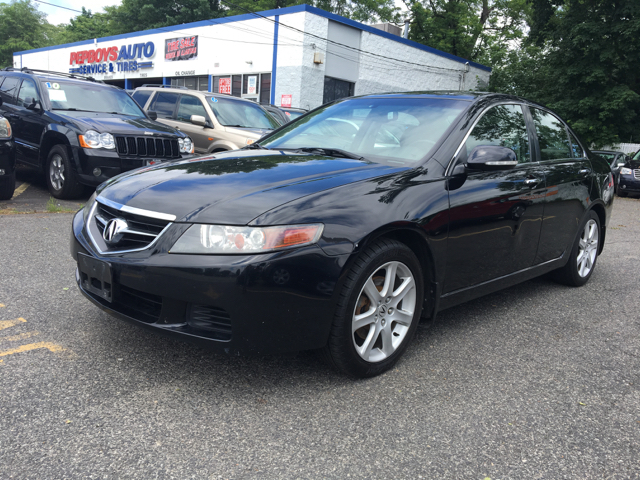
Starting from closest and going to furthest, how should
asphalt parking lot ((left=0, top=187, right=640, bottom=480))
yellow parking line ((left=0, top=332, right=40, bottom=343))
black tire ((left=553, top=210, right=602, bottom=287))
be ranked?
asphalt parking lot ((left=0, top=187, right=640, bottom=480)) < yellow parking line ((left=0, top=332, right=40, bottom=343)) < black tire ((left=553, top=210, right=602, bottom=287))

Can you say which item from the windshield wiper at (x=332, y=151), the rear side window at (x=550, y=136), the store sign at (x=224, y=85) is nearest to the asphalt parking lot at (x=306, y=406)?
the windshield wiper at (x=332, y=151)

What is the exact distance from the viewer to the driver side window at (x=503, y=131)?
3.59 m

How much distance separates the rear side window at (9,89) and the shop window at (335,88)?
15.9 metres

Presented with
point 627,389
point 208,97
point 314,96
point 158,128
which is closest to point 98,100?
point 158,128

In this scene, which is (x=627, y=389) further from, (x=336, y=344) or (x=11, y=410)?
(x=11, y=410)

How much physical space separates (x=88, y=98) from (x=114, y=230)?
6.77 metres

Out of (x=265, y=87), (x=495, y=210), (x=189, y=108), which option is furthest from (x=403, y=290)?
(x=265, y=87)

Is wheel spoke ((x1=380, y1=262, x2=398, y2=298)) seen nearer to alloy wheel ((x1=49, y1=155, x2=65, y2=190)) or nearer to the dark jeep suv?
the dark jeep suv

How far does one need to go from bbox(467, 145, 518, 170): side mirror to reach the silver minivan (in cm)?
655

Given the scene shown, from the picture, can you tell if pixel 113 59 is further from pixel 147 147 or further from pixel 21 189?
pixel 147 147

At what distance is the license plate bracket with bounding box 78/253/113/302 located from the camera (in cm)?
266

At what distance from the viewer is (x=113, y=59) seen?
32062 millimetres

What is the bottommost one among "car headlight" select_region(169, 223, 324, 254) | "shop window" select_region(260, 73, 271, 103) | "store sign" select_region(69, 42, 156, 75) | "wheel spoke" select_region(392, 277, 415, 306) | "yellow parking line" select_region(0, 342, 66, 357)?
"yellow parking line" select_region(0, 342, 66, 357)

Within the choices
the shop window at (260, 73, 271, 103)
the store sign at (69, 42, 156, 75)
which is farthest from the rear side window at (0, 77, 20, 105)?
the store sign at (69, 42, 156, 75)
